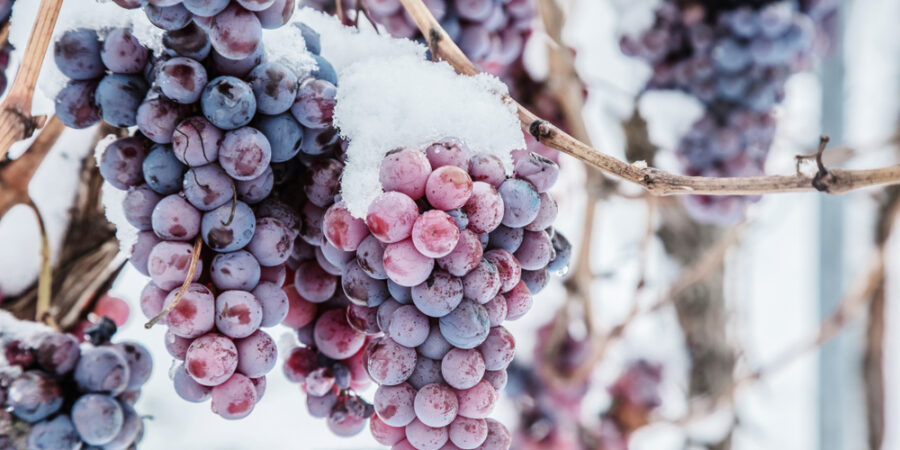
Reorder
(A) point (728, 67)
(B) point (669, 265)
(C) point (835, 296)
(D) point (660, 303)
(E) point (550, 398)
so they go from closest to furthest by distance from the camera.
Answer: (A) point (728, 67), (D) point (660, 303), (E) point (550, 398), (B) point (669, 265), (C) point (835, 296)

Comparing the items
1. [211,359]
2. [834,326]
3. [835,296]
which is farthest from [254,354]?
[835,296]

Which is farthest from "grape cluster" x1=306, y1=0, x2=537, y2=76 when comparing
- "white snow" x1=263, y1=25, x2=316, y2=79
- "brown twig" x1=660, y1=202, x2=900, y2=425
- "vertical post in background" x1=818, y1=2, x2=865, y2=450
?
"vertical post in background" x1=818, y1=2, x2=865, y2=450

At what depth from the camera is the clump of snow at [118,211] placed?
0.40m

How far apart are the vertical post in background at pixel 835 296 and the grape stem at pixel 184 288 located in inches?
53.9

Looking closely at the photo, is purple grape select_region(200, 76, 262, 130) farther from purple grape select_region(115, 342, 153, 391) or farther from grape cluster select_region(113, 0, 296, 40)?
purple grape select_region(115, 342, 153, 391)

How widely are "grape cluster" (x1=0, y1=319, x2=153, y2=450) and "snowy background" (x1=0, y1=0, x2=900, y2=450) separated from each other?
11 centimetres

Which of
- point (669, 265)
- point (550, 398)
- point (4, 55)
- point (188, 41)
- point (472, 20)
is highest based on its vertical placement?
point (669, 265)

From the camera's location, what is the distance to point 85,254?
0.55 metres

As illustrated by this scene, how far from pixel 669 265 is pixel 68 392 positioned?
98 centimetres

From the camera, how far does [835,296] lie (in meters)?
1.42

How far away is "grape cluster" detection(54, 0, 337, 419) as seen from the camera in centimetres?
36

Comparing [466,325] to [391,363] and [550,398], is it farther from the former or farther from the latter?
[550,398]

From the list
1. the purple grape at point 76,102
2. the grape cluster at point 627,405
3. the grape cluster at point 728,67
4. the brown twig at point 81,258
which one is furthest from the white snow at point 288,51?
the grape cluster at point 627,405

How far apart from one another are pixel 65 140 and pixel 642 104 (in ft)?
2.38
